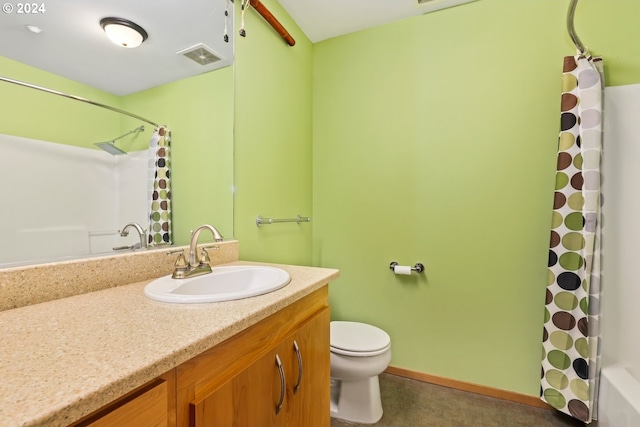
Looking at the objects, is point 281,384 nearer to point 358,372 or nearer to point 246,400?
point 246,400

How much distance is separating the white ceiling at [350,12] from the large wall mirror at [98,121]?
25.9 inches

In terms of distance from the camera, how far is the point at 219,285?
1.03m

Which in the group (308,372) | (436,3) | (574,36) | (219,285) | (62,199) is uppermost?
(436,3)

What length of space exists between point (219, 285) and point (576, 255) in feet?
5.54

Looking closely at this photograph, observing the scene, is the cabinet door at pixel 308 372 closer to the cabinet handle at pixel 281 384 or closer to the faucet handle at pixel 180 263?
the cabinet handle at pixel 281 384

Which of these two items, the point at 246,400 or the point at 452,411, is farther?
the point at 452,411

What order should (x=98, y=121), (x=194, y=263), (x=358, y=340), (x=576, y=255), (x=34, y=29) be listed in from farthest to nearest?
(x=358, y=340) → (x=576, y=255) → (x=194, y=263) → (x=98, y=121) → (x=34, y=29)

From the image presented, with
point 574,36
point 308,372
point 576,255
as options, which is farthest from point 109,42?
point 576,255

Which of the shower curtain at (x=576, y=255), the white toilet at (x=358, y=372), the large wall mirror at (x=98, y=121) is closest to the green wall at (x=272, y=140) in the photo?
the large wall mirror at (x=98, y=121)

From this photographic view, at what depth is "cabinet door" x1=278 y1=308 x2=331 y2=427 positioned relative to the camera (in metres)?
0.82

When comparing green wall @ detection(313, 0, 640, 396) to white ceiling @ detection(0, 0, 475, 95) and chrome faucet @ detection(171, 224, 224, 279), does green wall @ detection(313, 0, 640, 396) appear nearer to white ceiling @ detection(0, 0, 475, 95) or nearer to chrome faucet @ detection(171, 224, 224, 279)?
white ceiling @ detection(0, 0, 475, 95)

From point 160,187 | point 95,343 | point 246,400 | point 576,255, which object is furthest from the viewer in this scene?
point 576,255

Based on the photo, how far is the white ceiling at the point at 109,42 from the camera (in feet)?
2.47

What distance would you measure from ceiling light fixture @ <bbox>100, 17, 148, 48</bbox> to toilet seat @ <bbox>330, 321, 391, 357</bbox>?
1.56 metres
